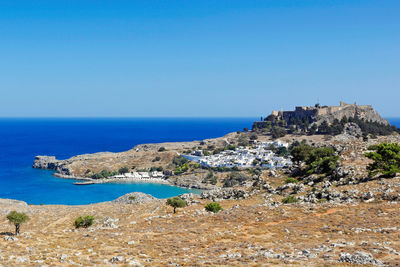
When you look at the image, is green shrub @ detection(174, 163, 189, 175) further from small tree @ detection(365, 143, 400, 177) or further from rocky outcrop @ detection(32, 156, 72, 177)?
small tree @ detection(365, 143, 400, 177)

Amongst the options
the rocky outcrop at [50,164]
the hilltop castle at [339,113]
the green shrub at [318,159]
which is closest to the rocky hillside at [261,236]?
the green shrub at [318,159]

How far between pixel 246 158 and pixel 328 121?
6100 centimetres

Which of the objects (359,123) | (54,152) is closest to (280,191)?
(359,123)

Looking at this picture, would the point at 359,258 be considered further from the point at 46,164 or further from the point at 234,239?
the point at 46,164

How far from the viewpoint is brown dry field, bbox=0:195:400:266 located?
14.9 m

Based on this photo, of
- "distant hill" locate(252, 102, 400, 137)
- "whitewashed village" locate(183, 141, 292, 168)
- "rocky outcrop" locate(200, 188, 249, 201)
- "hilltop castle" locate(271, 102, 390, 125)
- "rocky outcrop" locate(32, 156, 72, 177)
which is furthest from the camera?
"hilltop castle" locate(271, 102, 390, 125)

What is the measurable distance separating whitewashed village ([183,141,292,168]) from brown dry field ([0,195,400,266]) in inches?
3485

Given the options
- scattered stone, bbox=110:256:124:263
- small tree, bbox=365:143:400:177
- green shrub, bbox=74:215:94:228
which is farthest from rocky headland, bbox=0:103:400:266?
green shrub, bbox=74:215:94:228

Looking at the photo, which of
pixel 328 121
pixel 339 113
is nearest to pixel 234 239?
pixel 328 121

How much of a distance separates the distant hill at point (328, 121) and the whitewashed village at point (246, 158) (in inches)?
855

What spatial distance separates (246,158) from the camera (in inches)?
4983

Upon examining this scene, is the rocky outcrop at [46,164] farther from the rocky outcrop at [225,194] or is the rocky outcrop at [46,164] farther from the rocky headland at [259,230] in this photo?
the rocky outcrop at [225,194]

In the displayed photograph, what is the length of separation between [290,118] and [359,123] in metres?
43.3

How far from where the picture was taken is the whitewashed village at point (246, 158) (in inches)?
4625
